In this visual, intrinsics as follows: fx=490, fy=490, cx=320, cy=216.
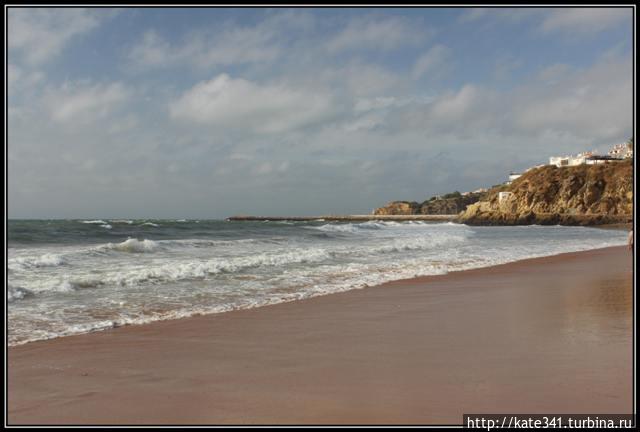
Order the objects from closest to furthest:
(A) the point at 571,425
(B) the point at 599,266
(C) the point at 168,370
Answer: (A) the point at 571,425, (C) the point at 168,370, (B) the point at 599,266

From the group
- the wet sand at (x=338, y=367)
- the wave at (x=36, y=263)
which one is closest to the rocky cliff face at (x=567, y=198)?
the wave at (x=36, y=263)

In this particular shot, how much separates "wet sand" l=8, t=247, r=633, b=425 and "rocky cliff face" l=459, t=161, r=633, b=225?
207 ft

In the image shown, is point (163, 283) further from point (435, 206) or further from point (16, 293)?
point (435, 206)

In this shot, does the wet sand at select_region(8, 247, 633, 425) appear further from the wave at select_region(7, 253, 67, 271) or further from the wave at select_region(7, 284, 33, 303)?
the wave at select_region(7, 253, 67, 271)

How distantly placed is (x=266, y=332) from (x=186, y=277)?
579cm

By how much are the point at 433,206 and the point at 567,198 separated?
7863cm

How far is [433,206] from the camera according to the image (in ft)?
482

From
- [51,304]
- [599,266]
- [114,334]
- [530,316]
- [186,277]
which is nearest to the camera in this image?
[114,334]

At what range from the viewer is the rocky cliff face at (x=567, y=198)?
6344cm

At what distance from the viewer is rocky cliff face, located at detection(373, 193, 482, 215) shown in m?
145

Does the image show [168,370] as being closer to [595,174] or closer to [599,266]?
[599,266]

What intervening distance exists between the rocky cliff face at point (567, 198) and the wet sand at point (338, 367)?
63.1 m

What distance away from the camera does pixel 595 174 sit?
2724 inches

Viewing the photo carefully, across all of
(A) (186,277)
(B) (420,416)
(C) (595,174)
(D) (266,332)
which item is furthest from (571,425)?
(C) (595,174)
